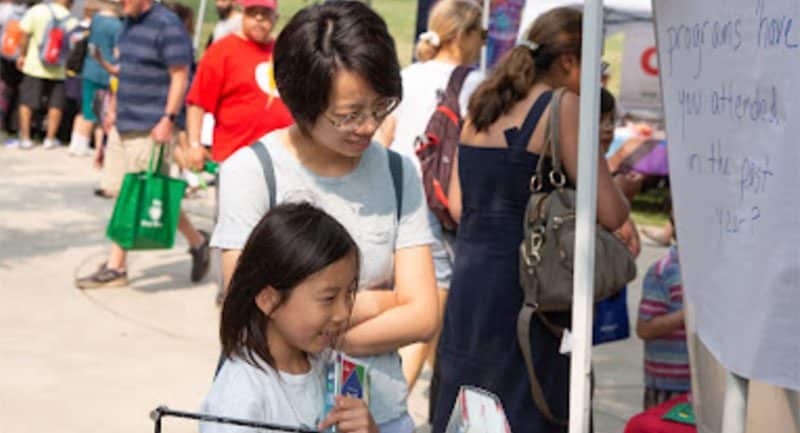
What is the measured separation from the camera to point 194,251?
909cm

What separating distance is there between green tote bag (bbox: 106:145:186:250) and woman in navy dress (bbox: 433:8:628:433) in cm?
394

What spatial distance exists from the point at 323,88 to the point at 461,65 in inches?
145

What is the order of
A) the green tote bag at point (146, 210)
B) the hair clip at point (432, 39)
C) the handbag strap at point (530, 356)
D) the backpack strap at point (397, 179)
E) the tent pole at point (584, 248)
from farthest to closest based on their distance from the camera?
the green tote bag at point (146, 210)
the hair clip at point (432, 39)
the handbag strap at point (530, 356)
the tent pole at point (584, 248)
the backpack strap at point (397, 179)

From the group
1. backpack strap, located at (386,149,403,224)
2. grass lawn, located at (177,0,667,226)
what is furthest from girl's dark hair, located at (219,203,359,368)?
grass lawn, located at (177,0,667,226)

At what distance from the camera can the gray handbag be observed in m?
4.26

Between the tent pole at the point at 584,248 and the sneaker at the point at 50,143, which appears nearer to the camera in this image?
the tent pole at the point at 584,248

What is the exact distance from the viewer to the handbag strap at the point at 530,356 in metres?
4.36

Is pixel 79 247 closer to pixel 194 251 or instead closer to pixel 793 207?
pixel 194 251

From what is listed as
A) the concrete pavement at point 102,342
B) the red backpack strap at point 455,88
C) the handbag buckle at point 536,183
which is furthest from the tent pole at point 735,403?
the concrete pavement at point 102,342

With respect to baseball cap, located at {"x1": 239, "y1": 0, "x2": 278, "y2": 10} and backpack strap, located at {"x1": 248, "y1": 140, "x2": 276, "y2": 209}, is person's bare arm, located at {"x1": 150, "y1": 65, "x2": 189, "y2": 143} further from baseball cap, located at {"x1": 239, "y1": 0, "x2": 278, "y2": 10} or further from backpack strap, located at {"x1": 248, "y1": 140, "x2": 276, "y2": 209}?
backpack strap, located at {"x1": 248, "y1": 140, "x2": 276, "y2": 209}

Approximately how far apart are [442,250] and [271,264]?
329 centimetres

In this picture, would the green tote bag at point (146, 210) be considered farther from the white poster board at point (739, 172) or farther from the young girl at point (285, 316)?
the young girl at point (285, 316)

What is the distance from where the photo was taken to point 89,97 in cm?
1470

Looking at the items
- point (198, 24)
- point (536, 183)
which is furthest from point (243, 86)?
point (198, 24)
